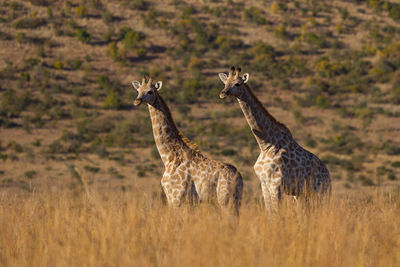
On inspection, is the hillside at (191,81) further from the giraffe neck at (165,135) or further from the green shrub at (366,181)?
the giraffe neck at (165,135)

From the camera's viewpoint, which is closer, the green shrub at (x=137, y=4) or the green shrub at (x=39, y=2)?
the green shrub at (x=39, y=2)

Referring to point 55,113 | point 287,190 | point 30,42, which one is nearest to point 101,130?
point 55,113

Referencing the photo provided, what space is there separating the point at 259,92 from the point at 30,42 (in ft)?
59.4

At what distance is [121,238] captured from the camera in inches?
270

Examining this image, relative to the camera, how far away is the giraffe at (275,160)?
9.83 metres

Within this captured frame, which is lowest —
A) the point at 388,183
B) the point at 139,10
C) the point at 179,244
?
the point at 388,183

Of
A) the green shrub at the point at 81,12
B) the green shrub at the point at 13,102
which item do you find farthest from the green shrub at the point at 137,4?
the green shrub at the point at 13,102

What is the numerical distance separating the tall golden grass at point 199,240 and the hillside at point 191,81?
52.7 feet

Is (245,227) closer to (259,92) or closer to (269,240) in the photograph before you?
(269,240)

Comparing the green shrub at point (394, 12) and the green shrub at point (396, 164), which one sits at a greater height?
the green shrub at point (394, 12)

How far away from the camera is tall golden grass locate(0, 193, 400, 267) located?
639cm

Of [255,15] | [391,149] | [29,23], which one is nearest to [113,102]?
[29,23]

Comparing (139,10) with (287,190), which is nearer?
(287,190)

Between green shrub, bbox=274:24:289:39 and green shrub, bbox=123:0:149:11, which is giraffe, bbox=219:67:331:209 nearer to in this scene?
green shrub, bbox=274:24:289:39
